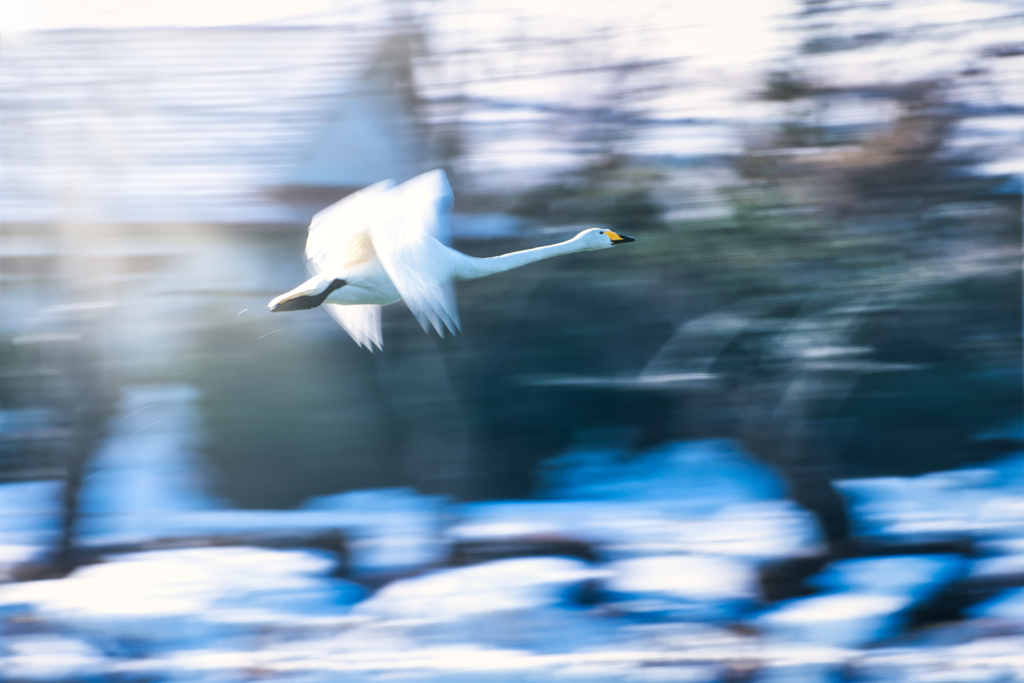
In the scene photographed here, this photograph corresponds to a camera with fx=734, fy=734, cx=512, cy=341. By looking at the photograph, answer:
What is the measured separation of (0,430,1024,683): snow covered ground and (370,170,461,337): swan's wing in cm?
118

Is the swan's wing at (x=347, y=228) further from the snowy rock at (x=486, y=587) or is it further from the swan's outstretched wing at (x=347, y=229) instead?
the snowy rock at (x=486, y=587)

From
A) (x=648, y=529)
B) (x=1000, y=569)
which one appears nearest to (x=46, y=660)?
(x=648, y=529)

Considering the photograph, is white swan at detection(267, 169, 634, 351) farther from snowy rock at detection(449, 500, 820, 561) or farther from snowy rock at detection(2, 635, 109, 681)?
snowy rock at detection(2, 635, 109, 681)

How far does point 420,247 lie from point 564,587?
1.51 meters

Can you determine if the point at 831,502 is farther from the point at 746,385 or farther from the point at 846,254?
the point at 846,254

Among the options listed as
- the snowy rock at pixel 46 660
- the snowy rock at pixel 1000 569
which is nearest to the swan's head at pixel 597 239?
the snowy rock at pixel 1000 569

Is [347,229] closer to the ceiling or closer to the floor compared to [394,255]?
closer to the ceiling

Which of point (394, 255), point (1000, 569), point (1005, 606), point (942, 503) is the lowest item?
point (1005, 606)

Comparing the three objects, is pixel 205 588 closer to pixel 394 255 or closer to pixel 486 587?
pixel 486 587

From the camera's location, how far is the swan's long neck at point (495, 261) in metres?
1.37

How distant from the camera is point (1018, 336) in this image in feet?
7.16

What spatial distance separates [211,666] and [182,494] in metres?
0.57

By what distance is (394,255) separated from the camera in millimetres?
1231

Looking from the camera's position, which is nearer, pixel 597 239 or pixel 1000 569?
pixel 597 239
